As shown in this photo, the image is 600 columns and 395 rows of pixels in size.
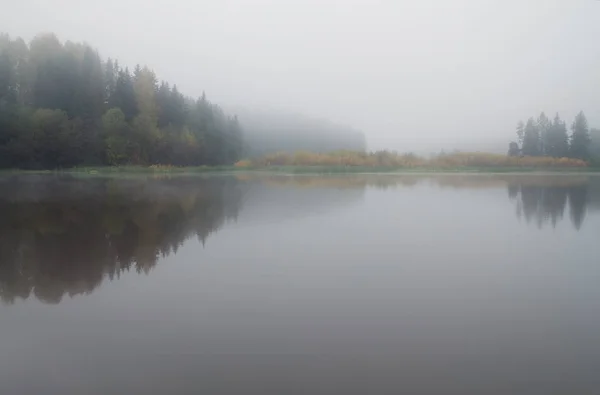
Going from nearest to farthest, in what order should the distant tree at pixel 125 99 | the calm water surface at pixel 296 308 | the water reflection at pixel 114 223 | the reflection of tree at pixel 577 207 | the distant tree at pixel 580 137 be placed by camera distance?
the calm water surface at pixel 296 308
the water reflection at pixel 114 223
the reflection of tree at pixel 577 207
the distant tree at pixel 580 137
the distant tree at pixel 125 99

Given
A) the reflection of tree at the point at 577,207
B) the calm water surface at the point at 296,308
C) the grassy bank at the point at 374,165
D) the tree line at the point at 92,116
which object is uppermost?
the tree line at the point at 92,116

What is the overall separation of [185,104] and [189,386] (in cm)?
3374

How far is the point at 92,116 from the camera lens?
31.4 meters

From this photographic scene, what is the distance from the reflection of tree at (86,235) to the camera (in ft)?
15.4

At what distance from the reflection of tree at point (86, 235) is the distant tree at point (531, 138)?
2108cm

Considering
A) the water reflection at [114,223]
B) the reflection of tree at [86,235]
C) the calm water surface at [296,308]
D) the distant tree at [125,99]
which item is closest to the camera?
the calm water surface at [296,308]

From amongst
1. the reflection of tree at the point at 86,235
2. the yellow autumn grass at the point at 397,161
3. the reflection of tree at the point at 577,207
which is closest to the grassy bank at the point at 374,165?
the yellow autumn grass at the point at 397,161

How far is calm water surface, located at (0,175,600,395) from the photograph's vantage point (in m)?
2.81

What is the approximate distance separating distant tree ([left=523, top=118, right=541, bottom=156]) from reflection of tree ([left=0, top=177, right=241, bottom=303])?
2108cm

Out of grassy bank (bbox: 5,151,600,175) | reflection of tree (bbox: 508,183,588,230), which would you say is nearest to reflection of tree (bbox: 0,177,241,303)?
reflection of tree (bbox: 508,183,588,230)

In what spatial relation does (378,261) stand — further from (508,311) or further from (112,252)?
(112,252)

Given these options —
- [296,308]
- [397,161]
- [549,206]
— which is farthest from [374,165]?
[296,308]

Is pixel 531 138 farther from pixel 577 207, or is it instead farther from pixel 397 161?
pixel 577 207

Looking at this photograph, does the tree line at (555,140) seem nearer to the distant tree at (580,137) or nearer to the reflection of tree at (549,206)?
the distant tree at (580,137)
